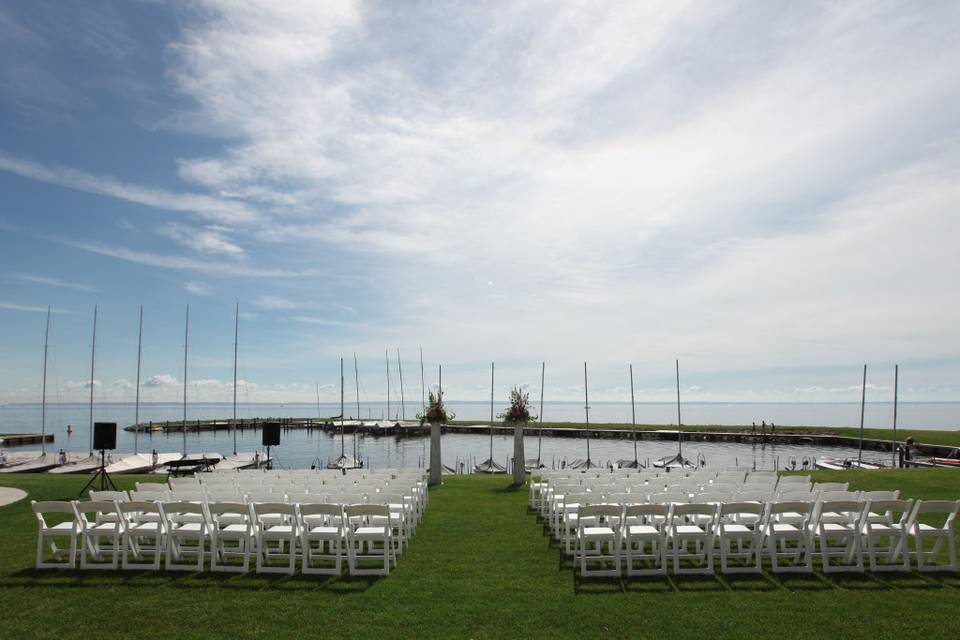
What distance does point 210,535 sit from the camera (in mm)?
7984

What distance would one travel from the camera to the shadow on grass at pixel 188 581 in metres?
7.10

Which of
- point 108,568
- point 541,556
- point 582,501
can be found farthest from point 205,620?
point 582,501

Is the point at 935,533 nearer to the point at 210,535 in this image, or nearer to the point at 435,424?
the point at 210,535

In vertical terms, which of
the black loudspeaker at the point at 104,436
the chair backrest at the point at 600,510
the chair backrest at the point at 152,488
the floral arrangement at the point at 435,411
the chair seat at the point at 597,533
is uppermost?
the floral arrangement at the point at 435,411

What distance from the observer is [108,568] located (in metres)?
7.73

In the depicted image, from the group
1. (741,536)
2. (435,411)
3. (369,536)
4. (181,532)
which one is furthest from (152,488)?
(741,536)

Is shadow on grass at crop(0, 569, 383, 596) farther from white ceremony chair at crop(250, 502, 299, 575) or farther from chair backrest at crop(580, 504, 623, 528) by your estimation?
chair backrest at crop(580, 504, 623, 528)

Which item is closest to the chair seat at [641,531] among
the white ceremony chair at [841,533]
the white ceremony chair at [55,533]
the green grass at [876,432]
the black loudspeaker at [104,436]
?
the white ceremony chair at [841,533]

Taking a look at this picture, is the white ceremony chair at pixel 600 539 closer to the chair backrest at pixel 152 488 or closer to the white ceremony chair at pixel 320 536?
the white ceremony chair at pixel 320 536

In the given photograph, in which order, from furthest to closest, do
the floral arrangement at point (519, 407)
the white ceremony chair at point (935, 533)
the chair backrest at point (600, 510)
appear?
the floral arrangement at point (519, 407) < the white ceremony chair at point (935, 533) < the chair backrest at point (600, 510)

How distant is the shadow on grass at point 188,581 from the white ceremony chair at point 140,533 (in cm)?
18

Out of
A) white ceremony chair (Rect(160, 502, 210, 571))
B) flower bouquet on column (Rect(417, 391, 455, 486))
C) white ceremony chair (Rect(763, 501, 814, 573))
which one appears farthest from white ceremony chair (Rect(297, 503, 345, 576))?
flower bouquet on column (Rect(417, 391, 455, 486))

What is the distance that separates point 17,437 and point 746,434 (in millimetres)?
74662

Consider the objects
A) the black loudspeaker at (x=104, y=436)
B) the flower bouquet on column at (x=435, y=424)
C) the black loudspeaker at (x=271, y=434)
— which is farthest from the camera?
the black loudspeaker at (x=271, y=434)
